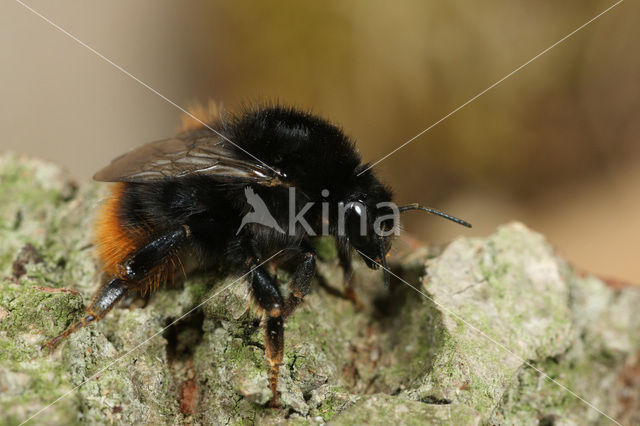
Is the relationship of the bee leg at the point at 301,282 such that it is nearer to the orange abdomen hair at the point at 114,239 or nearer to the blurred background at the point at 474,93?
the orange abdomen hair at the point at 114,239

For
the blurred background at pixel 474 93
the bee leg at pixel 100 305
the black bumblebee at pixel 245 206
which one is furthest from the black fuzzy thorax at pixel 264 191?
the blurred background at pixel 474 93

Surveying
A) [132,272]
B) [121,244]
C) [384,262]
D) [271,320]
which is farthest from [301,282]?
[121,244]

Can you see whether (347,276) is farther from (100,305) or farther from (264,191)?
(100,305)

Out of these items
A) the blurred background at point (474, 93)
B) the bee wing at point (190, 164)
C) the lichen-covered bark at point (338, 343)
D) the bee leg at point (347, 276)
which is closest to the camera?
the lichen-covered bark at point (338, 343)

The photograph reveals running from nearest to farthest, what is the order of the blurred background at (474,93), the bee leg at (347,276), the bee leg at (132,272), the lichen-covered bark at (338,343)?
the lichen-covered bark at (338,343) → the bee leg at (132,272) → the bee leg at (347,276) → the blurred background at (474,93)

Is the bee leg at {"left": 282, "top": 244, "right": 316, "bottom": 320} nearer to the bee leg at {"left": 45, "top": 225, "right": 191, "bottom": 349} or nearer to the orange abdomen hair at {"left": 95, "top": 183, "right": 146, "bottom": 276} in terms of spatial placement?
the bee leg at {"left": 45, "top": 225, "right": 191, "bottom": 349}

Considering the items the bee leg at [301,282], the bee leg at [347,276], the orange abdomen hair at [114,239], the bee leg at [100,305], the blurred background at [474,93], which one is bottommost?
the bee leg at [100,305]

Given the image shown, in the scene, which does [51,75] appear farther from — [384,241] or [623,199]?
[623,199]

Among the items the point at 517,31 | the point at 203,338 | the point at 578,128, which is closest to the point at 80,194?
the point at 203,338
